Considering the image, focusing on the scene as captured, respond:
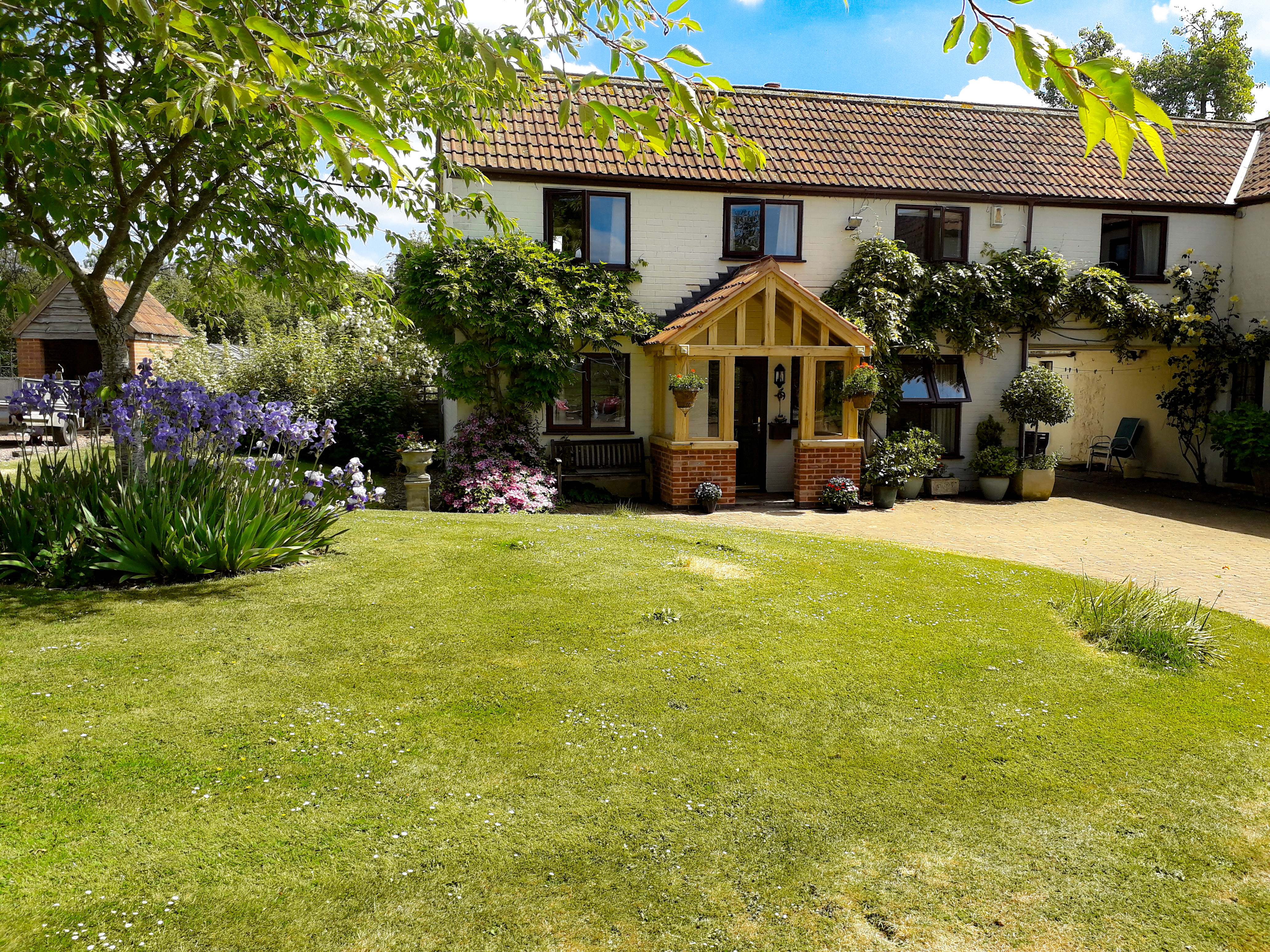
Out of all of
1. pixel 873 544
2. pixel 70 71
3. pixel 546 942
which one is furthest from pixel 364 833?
pixel 873 544

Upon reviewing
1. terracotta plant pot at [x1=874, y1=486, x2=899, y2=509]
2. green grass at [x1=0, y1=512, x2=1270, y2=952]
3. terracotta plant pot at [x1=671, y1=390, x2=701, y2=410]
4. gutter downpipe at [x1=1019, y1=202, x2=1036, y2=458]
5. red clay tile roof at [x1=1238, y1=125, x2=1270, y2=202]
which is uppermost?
red clay tile roof at [x1=1238, y1=125, x2=1270, y2=202]

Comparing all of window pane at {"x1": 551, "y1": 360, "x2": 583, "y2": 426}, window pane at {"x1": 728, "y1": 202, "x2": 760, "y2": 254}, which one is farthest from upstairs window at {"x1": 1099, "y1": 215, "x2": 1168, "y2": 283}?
window pane at {"x1": 551, "y1": 360, "x2": 583, "y2": 426}

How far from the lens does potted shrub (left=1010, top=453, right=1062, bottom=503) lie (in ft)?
54.5

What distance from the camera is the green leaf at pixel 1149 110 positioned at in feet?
5.66

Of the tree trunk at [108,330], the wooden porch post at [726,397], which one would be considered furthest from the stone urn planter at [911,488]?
the tree trunk at [108,330]

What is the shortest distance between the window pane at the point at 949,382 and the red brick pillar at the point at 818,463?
306 cm

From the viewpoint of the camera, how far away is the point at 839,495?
1511cm

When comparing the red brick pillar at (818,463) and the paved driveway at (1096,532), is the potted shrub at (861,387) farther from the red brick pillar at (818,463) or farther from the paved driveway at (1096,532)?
the paved driveway at (1096,532)

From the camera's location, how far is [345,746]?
14.2 feet

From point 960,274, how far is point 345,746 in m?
15.8

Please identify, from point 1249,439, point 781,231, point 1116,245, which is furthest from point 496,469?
point 1116,245

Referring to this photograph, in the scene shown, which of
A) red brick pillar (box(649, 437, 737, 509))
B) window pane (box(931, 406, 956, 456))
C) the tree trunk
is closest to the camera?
the tree trunk

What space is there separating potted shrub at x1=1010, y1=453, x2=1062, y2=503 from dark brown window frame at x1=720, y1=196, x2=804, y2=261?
609 cm

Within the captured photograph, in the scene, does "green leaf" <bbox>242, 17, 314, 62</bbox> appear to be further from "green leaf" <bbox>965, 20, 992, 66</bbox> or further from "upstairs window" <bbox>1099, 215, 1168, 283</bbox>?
"upstairs window" <bbox>1099, 215, 1168, 283</bbox>
